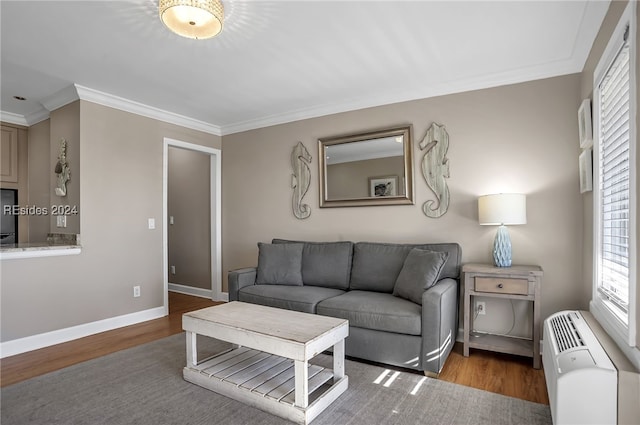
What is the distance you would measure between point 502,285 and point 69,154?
424 cm

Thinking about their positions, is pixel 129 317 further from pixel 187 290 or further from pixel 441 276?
pixel 441 276

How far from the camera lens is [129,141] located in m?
3.82

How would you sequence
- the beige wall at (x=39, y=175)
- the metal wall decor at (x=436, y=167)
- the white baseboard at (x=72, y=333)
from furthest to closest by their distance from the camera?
the beige wall at (x=39, y=175)
the metal wall decor at (x=436, y=167)
the white baseboard at (x=72, y=333)

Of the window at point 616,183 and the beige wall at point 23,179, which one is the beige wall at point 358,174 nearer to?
the window at point 616,183

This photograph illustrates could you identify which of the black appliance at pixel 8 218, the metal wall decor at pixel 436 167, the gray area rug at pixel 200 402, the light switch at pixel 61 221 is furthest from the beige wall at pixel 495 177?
the black appliance at pixel 8 218

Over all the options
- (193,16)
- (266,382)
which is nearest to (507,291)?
(266,382)

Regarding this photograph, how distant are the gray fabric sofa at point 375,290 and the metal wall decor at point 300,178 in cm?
48

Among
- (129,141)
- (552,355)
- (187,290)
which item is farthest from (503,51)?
(187,290)

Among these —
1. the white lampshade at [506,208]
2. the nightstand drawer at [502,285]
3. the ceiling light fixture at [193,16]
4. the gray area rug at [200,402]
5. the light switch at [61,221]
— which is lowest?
the gray area rug at [200,402]

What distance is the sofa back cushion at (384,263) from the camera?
302 cm

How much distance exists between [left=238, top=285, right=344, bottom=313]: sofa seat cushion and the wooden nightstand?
111 centimetres

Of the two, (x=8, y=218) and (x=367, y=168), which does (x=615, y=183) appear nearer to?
(x=367, y=168)

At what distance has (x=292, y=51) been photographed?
267 cm

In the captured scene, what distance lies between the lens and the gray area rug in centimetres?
192
